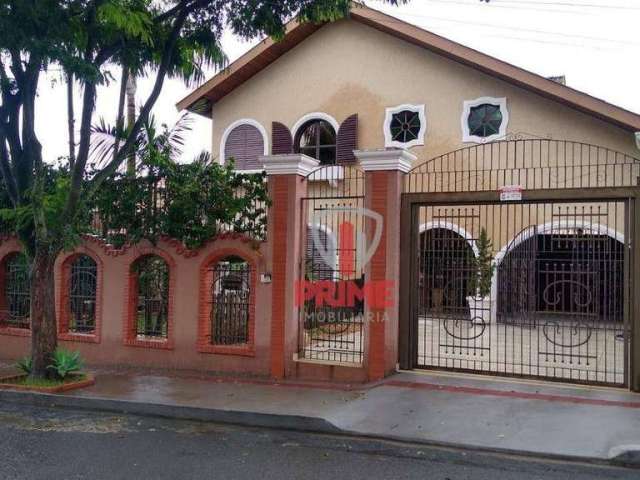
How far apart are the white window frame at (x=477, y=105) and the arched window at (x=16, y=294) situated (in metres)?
10.7

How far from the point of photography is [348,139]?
61.3 feet

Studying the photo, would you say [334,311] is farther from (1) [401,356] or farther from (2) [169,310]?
(2) [169,310]

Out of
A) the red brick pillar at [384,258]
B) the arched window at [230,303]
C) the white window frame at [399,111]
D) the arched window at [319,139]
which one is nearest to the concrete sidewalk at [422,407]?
the red brick pillar at [384,258]

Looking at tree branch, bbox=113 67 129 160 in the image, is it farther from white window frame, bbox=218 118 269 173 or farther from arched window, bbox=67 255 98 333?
white window frame, bbox=218 118 269 173

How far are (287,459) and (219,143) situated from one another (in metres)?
15.0

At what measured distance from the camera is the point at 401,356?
10000 mm

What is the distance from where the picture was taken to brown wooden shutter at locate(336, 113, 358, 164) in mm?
18594

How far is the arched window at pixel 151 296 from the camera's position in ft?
37.7

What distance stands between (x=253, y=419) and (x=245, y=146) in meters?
13.0

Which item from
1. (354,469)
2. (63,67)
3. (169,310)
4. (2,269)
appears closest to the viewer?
(354,469)

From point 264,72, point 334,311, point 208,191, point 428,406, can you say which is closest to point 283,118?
point 264,72

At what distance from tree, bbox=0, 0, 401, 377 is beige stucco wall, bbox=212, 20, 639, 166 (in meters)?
8.17

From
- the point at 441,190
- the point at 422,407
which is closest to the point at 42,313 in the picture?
the point at 422,407

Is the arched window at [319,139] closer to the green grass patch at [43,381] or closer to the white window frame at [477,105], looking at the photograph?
the white window frame at [477,105]
